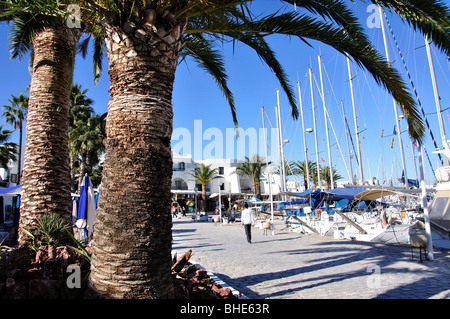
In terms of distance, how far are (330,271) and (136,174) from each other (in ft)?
17.7

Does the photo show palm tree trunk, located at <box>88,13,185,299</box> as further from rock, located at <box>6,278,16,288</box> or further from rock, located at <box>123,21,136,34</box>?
rock, located at <box>6,278,16,288</box>

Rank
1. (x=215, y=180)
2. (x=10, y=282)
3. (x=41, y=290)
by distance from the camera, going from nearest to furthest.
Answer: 1. (x=41, y=290)
2. (x=10, y=282)
3. (x=215, y=180)

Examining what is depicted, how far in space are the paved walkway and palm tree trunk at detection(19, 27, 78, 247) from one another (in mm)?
3786

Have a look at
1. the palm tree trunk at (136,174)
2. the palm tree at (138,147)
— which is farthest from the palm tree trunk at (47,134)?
the palm tree trunk at (136,174)

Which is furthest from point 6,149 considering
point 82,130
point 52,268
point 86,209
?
point 52,268

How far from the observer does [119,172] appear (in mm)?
3158

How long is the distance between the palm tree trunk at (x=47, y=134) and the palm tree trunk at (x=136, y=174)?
325 cm

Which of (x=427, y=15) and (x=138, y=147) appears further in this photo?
(x=427, y=15)

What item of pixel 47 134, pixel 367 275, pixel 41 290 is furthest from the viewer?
pixel 367 275

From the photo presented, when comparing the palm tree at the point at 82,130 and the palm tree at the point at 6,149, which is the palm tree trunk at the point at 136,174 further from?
the palm tree at the point at 6,149

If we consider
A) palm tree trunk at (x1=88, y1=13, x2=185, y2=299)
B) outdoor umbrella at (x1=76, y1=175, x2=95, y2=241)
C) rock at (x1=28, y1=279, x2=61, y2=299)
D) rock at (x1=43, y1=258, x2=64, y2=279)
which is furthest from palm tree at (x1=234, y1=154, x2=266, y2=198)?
rock at (x1=28, y1=279, x2=61, y2=299)

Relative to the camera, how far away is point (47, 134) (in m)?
5.96

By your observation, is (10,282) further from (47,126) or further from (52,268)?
(47,126)

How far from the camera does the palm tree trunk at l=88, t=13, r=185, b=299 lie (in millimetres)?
3035
